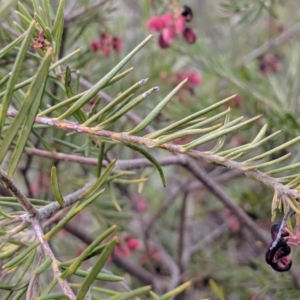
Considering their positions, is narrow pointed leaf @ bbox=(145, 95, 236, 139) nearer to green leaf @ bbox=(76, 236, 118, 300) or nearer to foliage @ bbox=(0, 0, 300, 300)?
foliage @ bbox=(0, 0, 300, 300)

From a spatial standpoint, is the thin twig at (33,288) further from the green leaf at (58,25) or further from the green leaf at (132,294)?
the green leaf at (58,25)

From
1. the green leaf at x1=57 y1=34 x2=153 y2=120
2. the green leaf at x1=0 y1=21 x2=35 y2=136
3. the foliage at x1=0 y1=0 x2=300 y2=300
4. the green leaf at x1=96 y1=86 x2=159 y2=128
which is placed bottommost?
the foliage at x1=0 y1=0 x2=300 y2=300

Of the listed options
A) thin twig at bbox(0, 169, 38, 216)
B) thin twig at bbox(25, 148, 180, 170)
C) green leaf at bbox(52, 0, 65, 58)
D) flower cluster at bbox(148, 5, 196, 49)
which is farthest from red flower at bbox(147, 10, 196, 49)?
thin twig at bbox(0, 169, 38, 216)

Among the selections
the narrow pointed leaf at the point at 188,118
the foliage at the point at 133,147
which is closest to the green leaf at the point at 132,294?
the foliage at the point at 133,147

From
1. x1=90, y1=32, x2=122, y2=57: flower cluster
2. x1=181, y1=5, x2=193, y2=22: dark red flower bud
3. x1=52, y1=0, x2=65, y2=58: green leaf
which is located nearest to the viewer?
x1=52, y1=0, x2=65, y2=58: green leaf

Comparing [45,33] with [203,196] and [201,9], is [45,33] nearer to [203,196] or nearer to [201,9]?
[203,196]

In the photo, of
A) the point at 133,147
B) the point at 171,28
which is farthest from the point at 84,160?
the point at 171,28

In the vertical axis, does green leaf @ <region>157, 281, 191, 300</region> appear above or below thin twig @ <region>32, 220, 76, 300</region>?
below

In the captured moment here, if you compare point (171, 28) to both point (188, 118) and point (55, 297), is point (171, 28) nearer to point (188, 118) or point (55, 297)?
point (188, 118)
